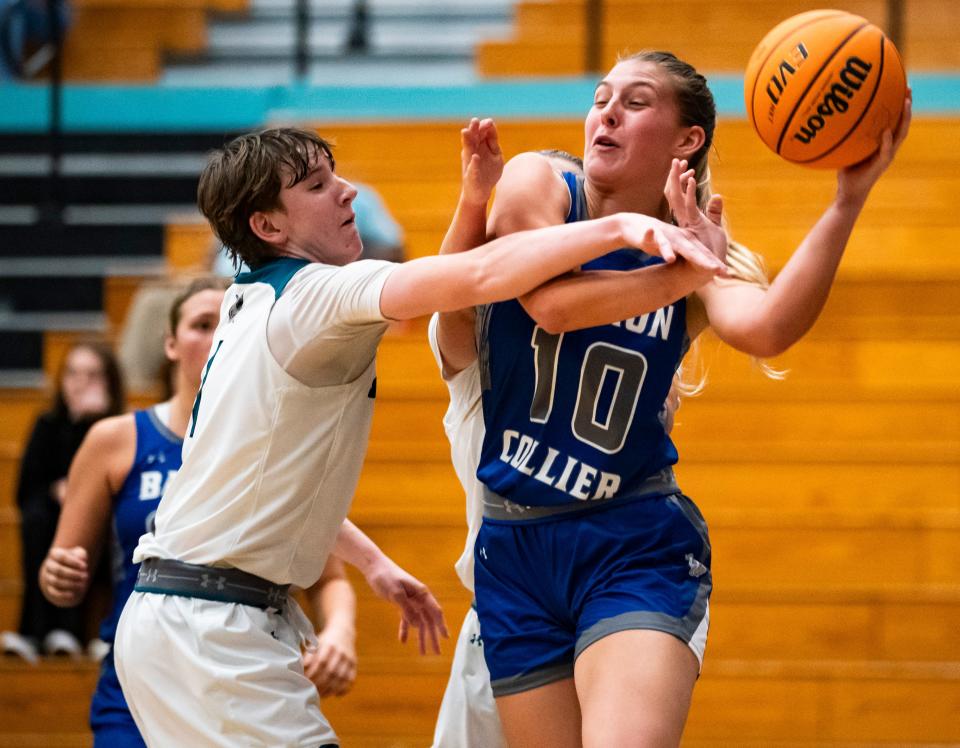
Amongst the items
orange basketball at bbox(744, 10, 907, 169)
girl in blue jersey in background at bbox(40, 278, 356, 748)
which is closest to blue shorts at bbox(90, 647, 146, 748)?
girl in blue jersey in background at bbox(40, 278, 356, 748)

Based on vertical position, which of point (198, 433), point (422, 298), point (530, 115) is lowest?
point (530, 115)

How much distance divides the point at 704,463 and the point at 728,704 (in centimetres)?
88

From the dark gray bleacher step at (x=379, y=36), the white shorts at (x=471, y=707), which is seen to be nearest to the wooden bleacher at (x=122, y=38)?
the dark gray bleacher step at (x=379, y=36)

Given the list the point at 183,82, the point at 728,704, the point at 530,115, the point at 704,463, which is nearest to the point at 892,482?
the point at 704,463

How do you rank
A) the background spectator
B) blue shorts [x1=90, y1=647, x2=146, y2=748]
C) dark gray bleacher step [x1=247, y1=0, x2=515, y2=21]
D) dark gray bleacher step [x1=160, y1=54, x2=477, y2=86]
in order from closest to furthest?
1. blue shorts [x1=90, y1=647, x2=146, y2=748]
2. the background spectator
3. dark gray bleacher step [x1=160, y1=54, x2=477, y2=86]
4. dark gray bleacher step [x1=247, y1=0, x2=515, y2=21]

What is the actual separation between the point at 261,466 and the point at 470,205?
0.56m

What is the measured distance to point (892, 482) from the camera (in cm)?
518

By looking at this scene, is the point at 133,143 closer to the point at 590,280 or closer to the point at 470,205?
the point at 470,205

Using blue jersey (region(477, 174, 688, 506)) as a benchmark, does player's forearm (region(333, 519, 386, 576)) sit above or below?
below

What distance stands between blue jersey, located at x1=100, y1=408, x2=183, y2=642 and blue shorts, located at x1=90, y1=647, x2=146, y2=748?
0.17 metres

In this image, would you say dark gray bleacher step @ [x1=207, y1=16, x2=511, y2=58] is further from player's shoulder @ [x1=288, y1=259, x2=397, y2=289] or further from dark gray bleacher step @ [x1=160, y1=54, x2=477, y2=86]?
player's shoulder @ [x1=288, y1=259, x2=397, y2=289]

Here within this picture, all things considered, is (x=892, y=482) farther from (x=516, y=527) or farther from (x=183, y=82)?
(x=183, y=82)

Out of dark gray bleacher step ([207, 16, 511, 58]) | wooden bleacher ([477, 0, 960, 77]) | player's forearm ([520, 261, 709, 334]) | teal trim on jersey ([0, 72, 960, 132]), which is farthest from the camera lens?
dark gray bleacher step ([207, 16, 511, 58])

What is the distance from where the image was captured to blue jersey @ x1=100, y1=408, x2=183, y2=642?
3477 millimetres
